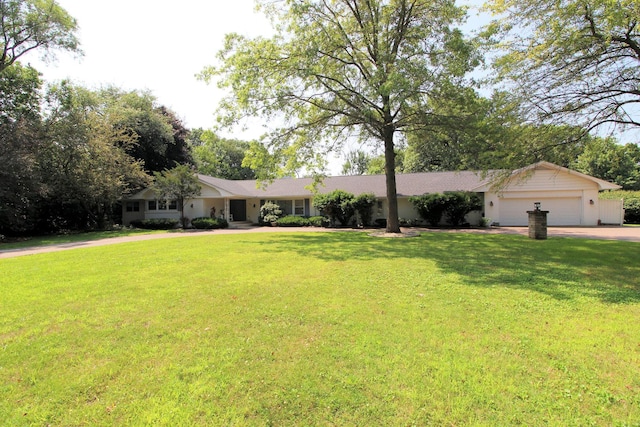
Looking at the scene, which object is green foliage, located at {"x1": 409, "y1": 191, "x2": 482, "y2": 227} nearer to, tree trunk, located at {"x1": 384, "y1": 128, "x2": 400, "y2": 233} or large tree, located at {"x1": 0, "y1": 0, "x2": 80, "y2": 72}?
tree trunk, located at {"x1": 384, "y1": 128, "x2": 400, "y2": 233}

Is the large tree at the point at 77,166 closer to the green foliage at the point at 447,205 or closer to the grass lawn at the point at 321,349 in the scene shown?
the grass lawn at the point at 321,349

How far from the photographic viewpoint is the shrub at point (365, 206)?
22.2m

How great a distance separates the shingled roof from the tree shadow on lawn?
445 inches

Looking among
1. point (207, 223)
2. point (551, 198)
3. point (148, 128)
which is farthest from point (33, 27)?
point (551, 198)

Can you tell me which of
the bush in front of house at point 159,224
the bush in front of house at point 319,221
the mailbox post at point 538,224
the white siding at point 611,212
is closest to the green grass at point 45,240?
the bush in front of house at point 159,224

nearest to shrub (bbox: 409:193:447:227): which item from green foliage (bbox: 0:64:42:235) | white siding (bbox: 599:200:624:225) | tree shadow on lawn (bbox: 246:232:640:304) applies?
tree shadow on lawn (bbox: 246:232:640:304)

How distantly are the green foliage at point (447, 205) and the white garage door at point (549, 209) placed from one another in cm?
207

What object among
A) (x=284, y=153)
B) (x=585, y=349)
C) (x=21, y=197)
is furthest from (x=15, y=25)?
(x=585, y=349)

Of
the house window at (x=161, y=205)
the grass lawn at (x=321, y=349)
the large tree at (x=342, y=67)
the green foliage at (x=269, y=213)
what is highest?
the large tree at (x=342, y=67)

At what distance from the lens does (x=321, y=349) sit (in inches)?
143

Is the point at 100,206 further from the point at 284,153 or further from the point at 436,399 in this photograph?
the point at 436,399

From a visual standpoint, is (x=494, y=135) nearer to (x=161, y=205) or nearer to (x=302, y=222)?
(x=302, y=222)

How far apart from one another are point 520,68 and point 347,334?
10.1 metres

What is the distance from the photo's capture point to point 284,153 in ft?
54.8
